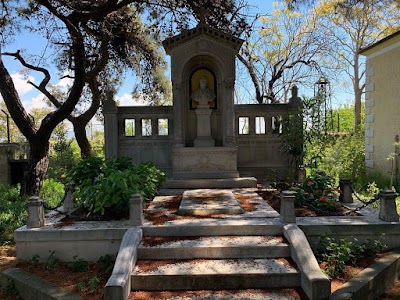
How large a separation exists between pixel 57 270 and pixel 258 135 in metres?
7.73

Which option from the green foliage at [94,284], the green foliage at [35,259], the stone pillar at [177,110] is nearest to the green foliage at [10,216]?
the green foliage at [35,259]

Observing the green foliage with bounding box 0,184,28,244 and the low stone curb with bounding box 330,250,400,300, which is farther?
the green foliage with bounding box 0,184,28,244

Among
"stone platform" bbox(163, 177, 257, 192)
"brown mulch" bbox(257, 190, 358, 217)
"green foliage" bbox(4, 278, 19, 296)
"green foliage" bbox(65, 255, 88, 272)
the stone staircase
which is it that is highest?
"stone platform" bbox(163, 177, 257, 192)

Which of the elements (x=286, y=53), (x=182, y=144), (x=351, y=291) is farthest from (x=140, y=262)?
(x=286, y=53)

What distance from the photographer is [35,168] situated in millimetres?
10742

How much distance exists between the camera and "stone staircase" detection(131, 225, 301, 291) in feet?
15.1

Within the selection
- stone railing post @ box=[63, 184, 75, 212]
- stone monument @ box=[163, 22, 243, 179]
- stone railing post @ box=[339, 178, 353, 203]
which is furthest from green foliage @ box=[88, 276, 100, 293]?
stone monument @ box=[163, 22, 243, 179]

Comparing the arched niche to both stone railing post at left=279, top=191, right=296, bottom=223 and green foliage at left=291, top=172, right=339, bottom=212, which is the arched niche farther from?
stone railing post at left=279, top=191, right=296, bottom=223

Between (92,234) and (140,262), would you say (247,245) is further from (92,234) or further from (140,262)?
(92,234)

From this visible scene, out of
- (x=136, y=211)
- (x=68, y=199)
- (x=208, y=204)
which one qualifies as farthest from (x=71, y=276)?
(x=208, y=204)

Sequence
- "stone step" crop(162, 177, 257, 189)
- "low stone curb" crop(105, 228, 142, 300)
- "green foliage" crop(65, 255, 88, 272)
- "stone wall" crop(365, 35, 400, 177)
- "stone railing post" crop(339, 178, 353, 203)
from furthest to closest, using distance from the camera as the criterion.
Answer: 1. "stone wall" crop(365, 35, 400, 177)
2. "stone step" crop(162, 177, 257, 189)
3. "stone railing post" crop(339, 178, 353, 203)
4. "green foliage" crop(65, 255, 88, 272)
5. "low stone curb" crop(105, 228, 142, 300)

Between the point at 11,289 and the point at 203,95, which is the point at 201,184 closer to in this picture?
the point at 203,95

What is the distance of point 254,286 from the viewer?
4594 mm

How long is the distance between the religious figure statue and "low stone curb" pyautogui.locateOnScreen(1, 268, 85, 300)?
23.2 feet
